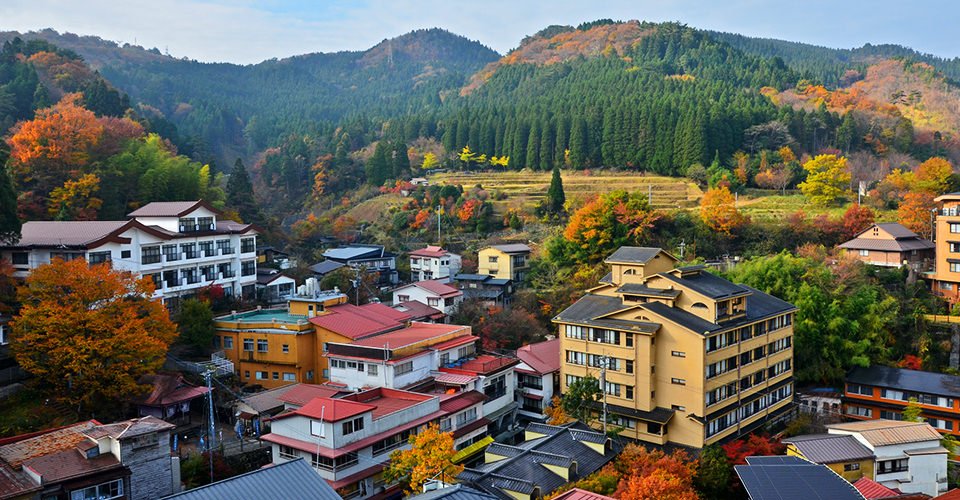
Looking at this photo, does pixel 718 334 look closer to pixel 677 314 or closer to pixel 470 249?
pixel 677 314

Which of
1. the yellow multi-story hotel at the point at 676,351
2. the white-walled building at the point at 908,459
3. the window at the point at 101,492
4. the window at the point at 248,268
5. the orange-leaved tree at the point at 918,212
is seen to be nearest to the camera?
the window at the point at 101,492

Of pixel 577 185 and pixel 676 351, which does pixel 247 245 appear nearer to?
pixel 676 351

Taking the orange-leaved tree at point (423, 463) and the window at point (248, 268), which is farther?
the window at point (248, 268)

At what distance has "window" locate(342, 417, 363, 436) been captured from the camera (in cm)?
1833

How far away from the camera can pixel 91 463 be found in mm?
15234

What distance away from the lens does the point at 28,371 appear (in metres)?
20.2

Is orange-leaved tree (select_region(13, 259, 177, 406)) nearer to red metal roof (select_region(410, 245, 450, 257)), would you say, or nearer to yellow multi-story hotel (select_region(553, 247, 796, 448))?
yellow multi-story hotel (select_region(553, 247, 796, 448))

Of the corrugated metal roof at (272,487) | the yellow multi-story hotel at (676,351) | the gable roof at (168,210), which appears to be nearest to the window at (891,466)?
the yellow multi-story hotel at (676,351)

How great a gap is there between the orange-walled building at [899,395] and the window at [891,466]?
5361 mm

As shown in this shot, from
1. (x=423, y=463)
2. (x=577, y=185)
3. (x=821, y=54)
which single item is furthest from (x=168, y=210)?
(x=821, y=54)

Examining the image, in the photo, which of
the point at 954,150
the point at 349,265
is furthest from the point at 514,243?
the point at 954,150

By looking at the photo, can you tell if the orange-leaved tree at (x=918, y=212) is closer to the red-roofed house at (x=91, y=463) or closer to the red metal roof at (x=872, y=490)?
the red metal roof at (x=872, y=490)

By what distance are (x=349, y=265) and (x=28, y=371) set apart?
63.9ft

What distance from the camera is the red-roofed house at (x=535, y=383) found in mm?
25422
